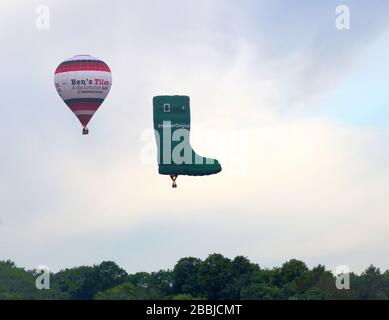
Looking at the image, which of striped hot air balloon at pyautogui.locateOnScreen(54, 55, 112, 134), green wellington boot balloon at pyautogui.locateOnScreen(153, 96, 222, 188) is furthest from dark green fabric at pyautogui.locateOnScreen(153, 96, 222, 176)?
striped hot air balloon at pyautogui.locateOnScreen(54, 55, 112, 134)

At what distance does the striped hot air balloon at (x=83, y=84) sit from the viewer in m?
164

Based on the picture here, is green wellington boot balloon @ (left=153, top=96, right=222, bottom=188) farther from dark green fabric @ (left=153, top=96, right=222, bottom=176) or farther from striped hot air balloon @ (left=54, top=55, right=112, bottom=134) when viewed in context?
striped hot air balloon @ (left=54, top=55, right=112, bottom=134)

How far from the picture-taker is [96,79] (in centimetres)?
16400

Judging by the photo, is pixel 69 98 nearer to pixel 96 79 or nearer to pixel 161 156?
pixel 96 79

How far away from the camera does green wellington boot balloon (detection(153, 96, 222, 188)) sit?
151 m

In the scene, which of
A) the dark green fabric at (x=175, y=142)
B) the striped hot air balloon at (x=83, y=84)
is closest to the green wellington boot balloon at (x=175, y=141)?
the dark green fabric at (x=175, y=142)

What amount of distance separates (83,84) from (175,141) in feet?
48.4

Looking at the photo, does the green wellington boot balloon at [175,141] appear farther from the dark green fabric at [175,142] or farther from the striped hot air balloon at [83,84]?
the striped hot air balloon at [83,84]

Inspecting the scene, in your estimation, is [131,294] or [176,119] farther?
[131,294]

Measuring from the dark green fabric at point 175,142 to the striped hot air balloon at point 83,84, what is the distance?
13.6 metres

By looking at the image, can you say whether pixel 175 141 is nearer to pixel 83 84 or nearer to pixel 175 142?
pixel 175 142
